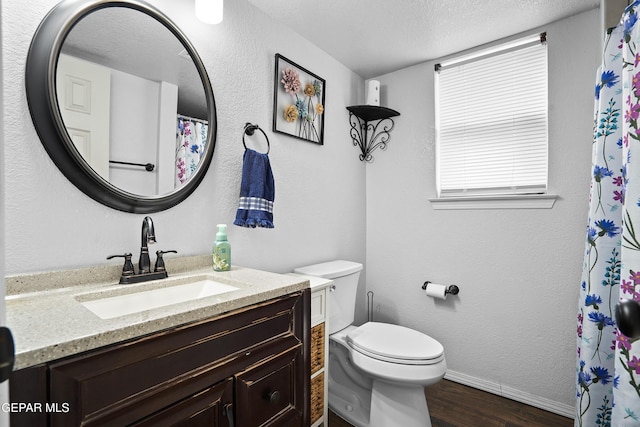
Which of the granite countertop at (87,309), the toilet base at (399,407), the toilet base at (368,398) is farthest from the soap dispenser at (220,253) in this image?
the toilet base at (399,407)

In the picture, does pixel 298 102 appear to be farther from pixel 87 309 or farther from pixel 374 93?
pixel 87 309

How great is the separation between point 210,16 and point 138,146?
0.64 meters

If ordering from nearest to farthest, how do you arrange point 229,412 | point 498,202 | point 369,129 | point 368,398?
point 229,412 < point 368,398 < point 498,202 < point 369,129

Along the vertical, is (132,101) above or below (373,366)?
above

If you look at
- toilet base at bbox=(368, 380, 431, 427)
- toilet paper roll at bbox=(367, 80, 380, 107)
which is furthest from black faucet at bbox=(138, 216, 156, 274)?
toilet paper roll at bbox=(367, 80, 380, 107)

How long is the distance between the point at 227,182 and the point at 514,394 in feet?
7.02

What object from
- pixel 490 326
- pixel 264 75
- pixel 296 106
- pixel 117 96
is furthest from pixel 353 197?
pixel 117 96

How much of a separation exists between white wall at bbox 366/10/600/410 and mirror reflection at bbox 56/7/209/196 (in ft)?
5.11

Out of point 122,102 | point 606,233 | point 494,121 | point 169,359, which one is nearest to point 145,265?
point 169,359

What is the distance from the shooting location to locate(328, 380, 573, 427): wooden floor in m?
1.80

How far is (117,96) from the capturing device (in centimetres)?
123

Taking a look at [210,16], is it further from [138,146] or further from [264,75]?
[138,146]

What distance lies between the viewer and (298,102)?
6.57 feet

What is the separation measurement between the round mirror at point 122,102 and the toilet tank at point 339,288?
0.84 m
